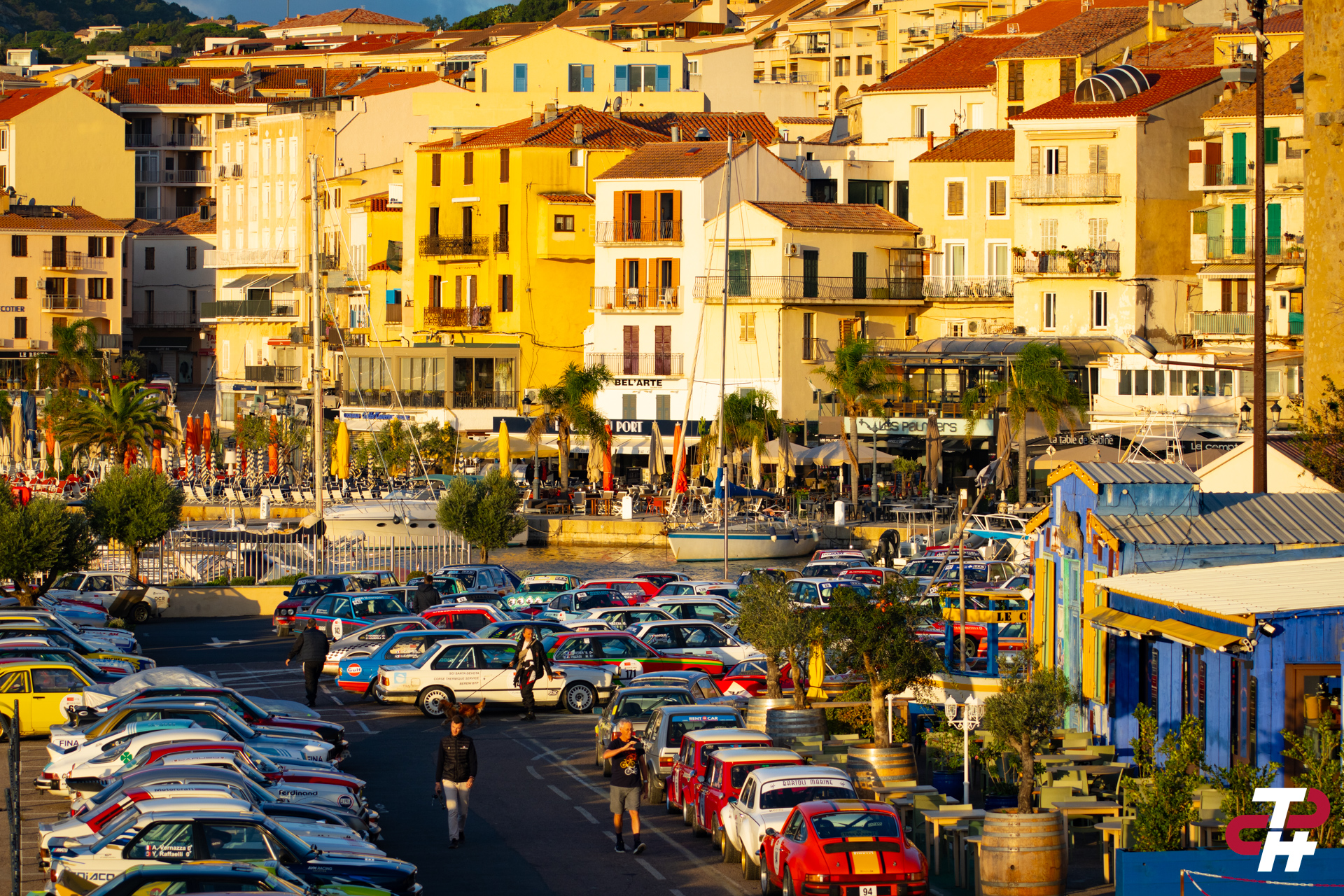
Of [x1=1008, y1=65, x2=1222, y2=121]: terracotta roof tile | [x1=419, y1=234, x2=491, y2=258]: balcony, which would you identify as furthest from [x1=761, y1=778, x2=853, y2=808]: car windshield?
[x1=419, y1=234, x2=491, y2=258]: balcony

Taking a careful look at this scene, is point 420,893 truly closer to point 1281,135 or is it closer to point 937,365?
point 1281,135

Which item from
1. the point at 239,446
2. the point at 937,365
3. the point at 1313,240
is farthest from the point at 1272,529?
the point at 239,446

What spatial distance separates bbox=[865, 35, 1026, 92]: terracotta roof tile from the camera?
89.5 m

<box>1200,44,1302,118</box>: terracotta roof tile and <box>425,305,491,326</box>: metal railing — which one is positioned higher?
<box>1200,44,1302,118</box>: terracotta roof tile

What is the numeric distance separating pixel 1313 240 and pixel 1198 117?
120 feet

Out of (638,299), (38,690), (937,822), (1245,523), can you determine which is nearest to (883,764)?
(937,822)

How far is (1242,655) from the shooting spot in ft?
66.2

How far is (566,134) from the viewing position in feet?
298

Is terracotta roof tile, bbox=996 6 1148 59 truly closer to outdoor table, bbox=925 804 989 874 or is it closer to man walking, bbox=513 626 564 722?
man walking, bbox=513 626 564 722

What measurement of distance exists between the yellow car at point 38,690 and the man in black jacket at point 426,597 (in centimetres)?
1273

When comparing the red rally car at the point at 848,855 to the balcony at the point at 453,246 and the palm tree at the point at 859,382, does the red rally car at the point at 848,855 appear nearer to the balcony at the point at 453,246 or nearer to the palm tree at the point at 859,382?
the palm tree at the point at 859,382

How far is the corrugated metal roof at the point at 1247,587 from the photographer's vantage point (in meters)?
19.9

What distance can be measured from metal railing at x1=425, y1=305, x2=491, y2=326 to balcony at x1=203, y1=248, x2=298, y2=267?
21.6 metres

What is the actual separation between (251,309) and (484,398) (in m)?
25.8
